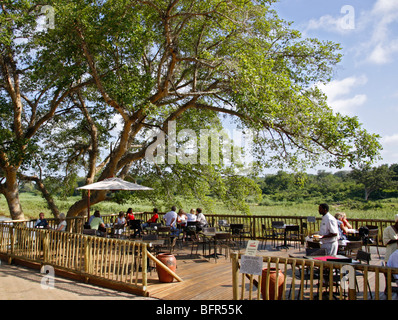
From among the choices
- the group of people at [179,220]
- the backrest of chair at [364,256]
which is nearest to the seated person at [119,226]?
the group of people at [179,220]

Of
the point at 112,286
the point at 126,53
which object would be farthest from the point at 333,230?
the point at 126,53

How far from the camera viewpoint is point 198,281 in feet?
21.8

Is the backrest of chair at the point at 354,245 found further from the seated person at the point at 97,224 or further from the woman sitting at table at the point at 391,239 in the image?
the seated person at the point at 97,224

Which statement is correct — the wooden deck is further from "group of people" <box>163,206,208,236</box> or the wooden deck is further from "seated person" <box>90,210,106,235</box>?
"seated person" <box>90,210,106,235</box>

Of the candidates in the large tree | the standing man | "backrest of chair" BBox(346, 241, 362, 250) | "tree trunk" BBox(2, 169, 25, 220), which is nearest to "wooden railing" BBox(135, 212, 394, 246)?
the large tree

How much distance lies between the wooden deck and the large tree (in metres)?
3.85

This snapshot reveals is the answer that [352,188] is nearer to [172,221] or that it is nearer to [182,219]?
[182,219]

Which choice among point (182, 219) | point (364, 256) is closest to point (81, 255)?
point (182, 219)

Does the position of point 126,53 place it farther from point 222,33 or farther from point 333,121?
point 333,121

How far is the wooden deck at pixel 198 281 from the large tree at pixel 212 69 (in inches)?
152

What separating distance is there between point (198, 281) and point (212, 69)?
7005mm

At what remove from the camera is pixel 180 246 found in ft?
36.0

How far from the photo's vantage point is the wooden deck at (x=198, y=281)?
5.79m
